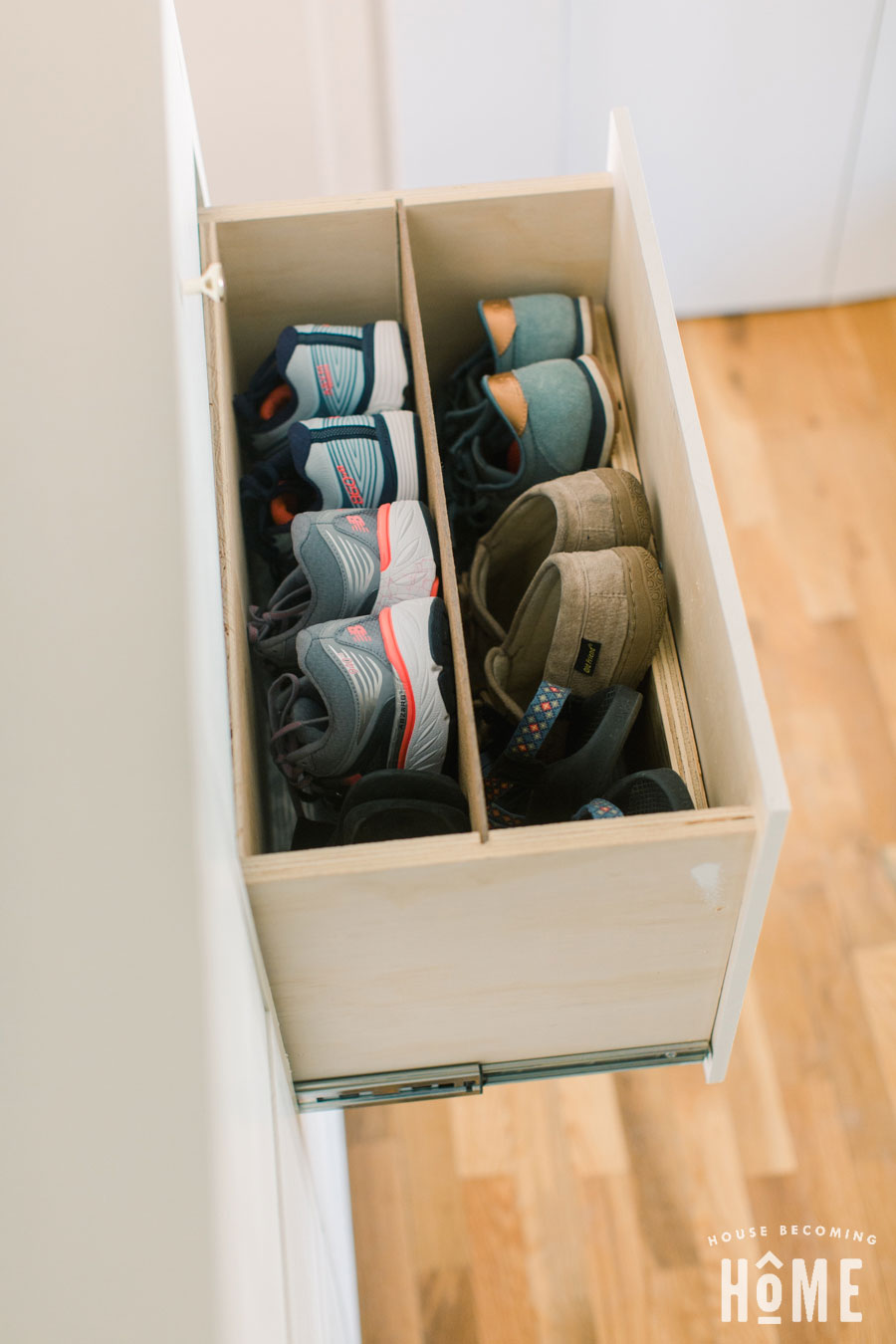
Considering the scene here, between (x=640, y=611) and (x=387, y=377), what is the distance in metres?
0.41

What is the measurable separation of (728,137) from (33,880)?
6.33 ft

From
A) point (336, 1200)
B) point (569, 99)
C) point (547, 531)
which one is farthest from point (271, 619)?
point (569, 99)

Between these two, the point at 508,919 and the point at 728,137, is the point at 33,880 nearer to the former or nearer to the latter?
the point at 508,919

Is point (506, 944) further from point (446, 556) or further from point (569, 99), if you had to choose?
point (569, 99)

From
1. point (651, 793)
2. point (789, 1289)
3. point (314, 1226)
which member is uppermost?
point (651, 793)

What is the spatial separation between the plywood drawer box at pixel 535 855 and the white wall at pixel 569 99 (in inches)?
27.7

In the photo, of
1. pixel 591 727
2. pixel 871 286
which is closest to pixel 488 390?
pixel 591 727

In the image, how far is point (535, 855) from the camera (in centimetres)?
82

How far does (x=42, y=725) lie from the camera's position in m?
0.61

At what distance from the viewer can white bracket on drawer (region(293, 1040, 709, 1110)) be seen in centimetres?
103

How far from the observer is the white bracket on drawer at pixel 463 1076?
3.39ft

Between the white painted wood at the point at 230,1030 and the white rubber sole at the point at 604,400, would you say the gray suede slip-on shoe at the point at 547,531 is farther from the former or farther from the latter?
the white painted wood at the point at 230,1030

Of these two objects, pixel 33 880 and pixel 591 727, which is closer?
pixel 33 880

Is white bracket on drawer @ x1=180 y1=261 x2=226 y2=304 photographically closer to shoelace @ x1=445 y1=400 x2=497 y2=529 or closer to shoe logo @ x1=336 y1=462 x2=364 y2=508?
shoe logo @ x1=336 y1=462 x2=364 y2=508
